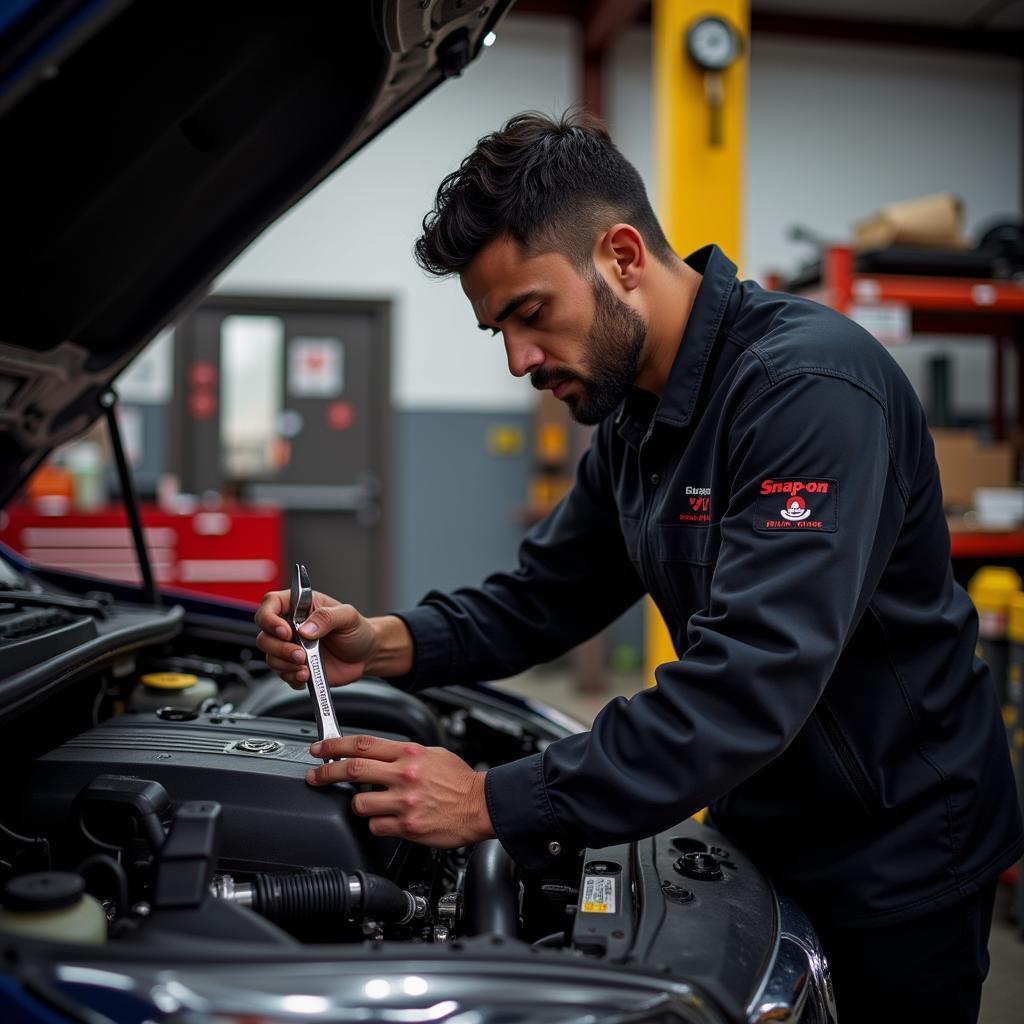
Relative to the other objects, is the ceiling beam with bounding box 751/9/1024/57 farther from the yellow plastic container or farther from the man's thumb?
the man's thumb

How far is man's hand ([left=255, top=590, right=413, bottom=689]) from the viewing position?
119cm

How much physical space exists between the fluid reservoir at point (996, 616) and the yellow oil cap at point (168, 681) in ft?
6.99

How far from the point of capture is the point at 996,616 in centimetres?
268

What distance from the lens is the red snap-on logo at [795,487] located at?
2.99ft

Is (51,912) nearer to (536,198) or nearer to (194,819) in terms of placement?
(194,819)

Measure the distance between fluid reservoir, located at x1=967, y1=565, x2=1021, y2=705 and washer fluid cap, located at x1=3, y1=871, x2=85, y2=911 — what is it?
2506 mm

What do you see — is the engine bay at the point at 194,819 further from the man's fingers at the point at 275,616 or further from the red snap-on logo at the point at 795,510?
the red snap-on logo at the point at 795,510

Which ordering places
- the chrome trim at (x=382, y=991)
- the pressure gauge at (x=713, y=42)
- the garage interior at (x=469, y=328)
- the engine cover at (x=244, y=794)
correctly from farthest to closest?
1. the garage interior at (x=469, y=328)
2. the pressure gauge at (x=713, y=42)
3. the engine cover at (x=244, y=794)
4. the chrome trim at (x=382, y=991)

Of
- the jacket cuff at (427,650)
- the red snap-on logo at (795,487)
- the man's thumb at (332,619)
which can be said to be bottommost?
the jacket cuff at (427,650)

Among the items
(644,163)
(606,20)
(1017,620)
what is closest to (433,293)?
(644,163)

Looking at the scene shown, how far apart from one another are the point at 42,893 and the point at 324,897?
0.25 meters

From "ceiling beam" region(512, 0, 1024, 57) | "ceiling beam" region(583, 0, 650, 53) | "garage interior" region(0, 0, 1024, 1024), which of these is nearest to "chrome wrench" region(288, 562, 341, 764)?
"garage interior" region(0, 0, 1024, 1024)

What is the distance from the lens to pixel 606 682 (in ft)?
17.9

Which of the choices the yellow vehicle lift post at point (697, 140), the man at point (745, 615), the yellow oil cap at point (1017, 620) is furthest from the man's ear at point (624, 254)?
the yellow vehicle lift post at point (697, 140)
